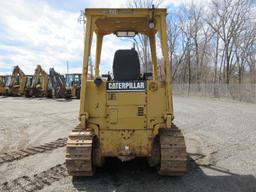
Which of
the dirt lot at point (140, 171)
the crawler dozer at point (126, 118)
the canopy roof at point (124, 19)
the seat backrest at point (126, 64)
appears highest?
the canopy roof at point (124, 19)

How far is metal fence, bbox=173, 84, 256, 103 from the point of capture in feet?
87.0

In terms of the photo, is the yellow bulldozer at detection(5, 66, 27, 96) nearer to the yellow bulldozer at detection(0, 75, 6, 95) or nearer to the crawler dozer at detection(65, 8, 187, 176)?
the yellow bulldozer at detection(0, 75, 6, 95)

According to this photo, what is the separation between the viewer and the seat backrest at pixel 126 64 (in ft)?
20.2

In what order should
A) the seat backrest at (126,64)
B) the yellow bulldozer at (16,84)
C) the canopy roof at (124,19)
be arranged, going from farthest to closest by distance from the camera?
1. the yellow bulldozer at (16,84)
2. the seat backrest at (126,64)
3. the canopy roof at (124,19)

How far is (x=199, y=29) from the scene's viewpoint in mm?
49719

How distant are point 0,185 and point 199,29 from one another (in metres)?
47.9

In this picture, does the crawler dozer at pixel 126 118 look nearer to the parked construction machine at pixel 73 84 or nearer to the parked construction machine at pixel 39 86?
the parked construction machine at pixel 73 84

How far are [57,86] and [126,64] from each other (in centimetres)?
2568

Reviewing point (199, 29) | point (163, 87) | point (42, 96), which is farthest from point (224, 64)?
point (163, 87)

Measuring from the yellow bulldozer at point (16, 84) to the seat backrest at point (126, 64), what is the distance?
98.7ft

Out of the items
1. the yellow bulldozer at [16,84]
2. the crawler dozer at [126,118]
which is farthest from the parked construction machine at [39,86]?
the crawler dozer at [126,118]

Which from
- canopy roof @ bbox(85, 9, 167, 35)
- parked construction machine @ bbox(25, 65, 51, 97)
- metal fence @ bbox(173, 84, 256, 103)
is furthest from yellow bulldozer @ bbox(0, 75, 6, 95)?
canopy roof @ bbox(85, 9, 167, 35)

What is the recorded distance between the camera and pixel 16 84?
35.8m

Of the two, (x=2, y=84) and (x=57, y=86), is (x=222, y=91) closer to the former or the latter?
(x=57, y=86)
